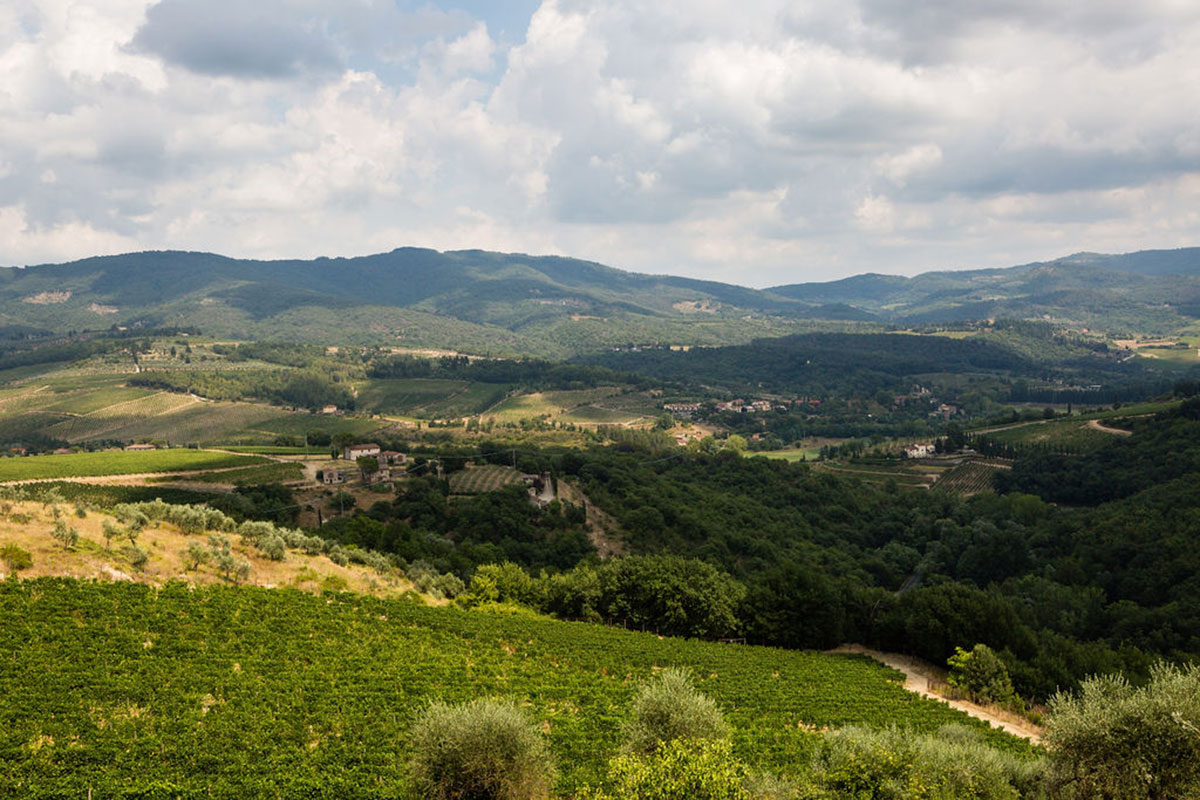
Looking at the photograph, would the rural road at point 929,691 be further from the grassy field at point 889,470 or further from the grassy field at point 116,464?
the grassy field at point 116,464

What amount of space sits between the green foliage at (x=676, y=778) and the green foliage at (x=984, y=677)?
118ft

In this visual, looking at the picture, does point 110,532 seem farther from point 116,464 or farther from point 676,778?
point 116,464

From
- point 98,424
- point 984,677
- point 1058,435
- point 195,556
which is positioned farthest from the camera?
point 98,424

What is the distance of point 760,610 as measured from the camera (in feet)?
203

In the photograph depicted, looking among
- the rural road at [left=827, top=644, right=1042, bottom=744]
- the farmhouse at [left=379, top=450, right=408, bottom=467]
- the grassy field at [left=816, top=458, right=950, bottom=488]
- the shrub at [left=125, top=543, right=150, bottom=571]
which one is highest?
the shrub at [left=125, top=543, right=150, bottom=571]

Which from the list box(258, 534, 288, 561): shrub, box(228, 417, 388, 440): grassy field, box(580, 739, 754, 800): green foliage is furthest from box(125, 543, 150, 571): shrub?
box(228, 417, 388, 440): grassy field

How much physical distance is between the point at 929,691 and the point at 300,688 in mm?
46252

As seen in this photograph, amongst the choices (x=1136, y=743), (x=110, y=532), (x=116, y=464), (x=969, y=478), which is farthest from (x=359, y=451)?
(x=969, y=478)

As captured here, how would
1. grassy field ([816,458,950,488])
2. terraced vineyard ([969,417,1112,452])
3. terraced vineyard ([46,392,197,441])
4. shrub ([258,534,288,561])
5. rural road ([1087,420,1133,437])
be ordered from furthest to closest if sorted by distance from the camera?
terraced vineyard ([46,392,197,441]) → grassy field ([816,458,950,488]) → terraced vineyard ([969,417,1112,452]) → rural road ([1087,420,1133,437]) → shrub ([258,534,288,561])

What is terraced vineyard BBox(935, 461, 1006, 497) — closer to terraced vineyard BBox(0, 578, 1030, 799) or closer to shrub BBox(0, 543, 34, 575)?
terraced vineyard BBox(0, 578, 1030, 799)

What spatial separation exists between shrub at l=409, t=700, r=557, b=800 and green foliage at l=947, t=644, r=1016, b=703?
38.9 meters

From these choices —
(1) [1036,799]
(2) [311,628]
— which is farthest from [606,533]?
(1) [1036,799]

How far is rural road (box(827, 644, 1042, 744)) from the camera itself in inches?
1703

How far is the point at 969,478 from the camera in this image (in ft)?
500
